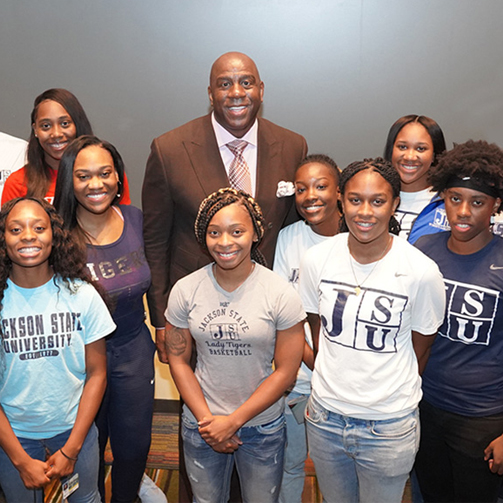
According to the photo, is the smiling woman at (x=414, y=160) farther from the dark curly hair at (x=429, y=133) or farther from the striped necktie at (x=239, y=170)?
the striped necktie at (x=239, y=170)

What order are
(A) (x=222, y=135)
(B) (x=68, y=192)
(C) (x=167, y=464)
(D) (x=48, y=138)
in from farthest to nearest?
(C) (x=167, y=464), (D) (x=48, y=138), (A) (x=222, y=135), (B) (x=68, y=192)

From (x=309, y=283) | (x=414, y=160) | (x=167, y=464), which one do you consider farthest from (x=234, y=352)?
(x=167, y=464)

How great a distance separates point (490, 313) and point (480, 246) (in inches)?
9.2

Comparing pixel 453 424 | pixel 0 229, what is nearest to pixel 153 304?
pixel 0 229

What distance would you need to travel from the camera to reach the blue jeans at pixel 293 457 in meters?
2.21

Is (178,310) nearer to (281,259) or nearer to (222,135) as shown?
(281,259)

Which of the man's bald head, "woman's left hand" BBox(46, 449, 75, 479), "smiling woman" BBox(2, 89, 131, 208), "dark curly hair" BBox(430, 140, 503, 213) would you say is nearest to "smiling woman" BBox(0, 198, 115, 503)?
"woman's left hand" BBox(46, 449, 75, 479)

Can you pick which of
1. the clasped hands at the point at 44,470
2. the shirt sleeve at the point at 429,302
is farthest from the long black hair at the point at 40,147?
the shirt sleeve at the point at 429,302

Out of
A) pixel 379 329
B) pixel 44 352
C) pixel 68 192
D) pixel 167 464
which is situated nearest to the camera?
pixel 379 329

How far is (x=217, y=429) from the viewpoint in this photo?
1846 millimetres

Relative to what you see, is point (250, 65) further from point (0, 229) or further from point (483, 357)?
point (483, 357)

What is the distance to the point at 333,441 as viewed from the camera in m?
1.79

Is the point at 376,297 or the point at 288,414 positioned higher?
the point at 376,297

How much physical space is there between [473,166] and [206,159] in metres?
1.03
